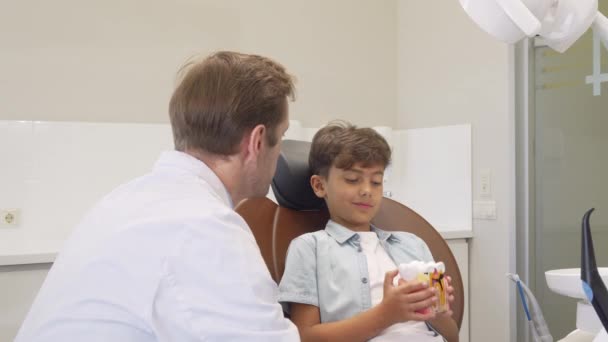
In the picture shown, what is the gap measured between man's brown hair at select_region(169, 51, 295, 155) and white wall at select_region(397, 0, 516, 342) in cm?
169

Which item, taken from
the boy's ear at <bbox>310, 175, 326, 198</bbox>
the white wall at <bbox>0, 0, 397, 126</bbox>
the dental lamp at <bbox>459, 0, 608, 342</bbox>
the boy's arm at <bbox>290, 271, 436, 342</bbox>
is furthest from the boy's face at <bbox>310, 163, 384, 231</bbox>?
the white wall at <bbox>0, 0, 397, 126</bbox>

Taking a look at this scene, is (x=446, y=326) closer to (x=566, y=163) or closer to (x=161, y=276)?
(x=161, y=276)

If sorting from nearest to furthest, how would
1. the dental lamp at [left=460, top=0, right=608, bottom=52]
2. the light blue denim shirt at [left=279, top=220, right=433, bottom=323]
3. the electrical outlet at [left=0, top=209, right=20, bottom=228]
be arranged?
the dental lamp at [left=460, top=0, right=608, bottom=52], the light blue denim shirt at [left=279, top=220, right=433, bottom=323], the electrical outlet at [left=0, top=209, right=20, bottom=228]

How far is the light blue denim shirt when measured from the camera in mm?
1311

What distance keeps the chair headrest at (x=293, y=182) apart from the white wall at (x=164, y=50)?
123 cm

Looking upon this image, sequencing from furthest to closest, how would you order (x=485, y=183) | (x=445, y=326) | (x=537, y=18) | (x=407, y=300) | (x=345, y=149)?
(x=485, y=183), (x=345, y=149), (x=445, y=326), (x=407, y=300), (x=537, y=18)

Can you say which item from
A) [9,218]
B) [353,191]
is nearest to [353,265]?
[353,191]

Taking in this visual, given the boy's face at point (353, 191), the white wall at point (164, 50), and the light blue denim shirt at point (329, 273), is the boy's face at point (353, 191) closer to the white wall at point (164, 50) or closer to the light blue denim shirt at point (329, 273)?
the light blue denim shirt at point (329, 273)

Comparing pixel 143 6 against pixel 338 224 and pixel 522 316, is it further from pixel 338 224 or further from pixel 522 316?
pixel 522 316

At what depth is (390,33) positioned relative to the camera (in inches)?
123

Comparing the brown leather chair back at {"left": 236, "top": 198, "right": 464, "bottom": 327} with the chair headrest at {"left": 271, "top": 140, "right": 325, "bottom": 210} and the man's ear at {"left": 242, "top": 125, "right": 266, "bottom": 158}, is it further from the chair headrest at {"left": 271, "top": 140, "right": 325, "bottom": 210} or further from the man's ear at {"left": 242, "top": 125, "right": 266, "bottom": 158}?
the man's ear at {"left": 242, "top": 125, "right": 266, "bottom": 158}

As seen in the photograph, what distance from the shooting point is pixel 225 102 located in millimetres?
933

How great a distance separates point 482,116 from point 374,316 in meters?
1.59

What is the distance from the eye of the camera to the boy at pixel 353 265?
1.19m
